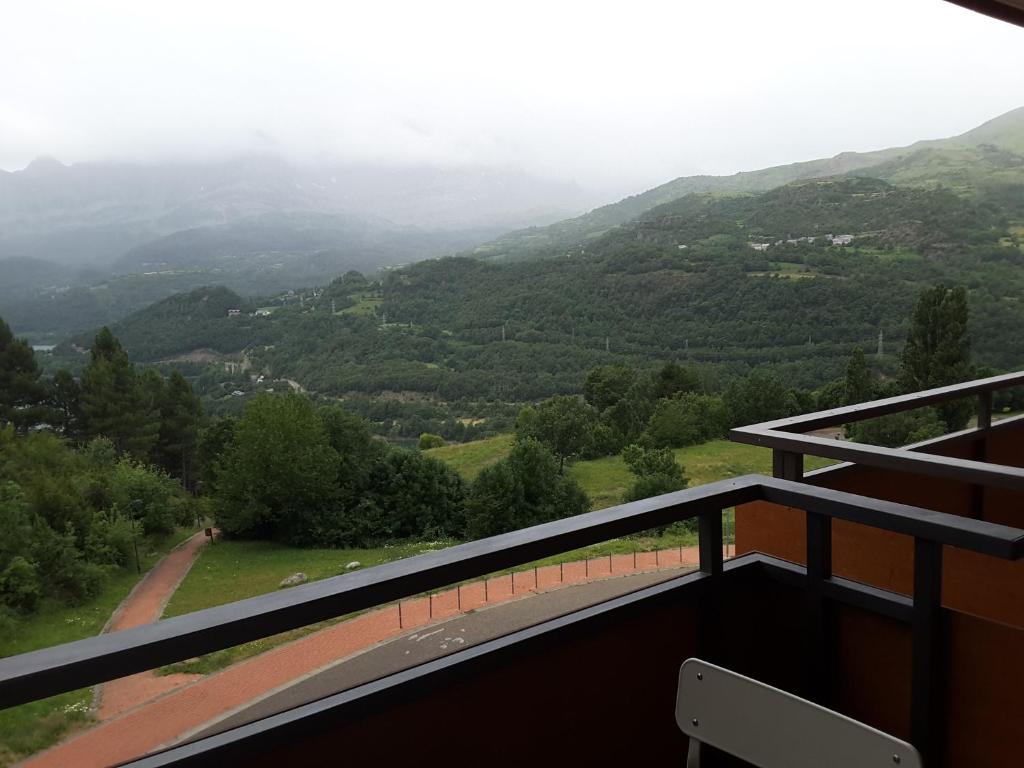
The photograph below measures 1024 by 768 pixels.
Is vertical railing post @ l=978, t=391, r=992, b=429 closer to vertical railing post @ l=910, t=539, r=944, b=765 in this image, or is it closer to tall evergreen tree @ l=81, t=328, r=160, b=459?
vertical railing post @ l=910, t=539, r=944, b=765

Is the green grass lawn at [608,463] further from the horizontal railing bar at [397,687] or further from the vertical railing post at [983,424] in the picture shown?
the horizontal railing bar at [397,687]

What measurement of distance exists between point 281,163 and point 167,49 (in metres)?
21.1

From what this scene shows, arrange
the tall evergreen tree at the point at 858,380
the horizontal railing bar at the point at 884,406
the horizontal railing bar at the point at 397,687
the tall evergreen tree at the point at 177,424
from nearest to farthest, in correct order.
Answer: the horizontal railing bar at the point at 397,687
the horizontal railing bar at the point at 884,406
the tall evergreen tree at the point at 858,380
the tall evergreen tree at the point at 177,424

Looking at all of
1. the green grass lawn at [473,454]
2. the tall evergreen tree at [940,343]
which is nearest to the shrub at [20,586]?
the green grass lawn at [473,454]

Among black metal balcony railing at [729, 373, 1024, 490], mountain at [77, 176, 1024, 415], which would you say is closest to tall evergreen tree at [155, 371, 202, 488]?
mountain at [77, 176, 1024, 415]

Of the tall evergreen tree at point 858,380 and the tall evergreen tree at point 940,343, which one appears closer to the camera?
the tall evergreen tree at point 940,343

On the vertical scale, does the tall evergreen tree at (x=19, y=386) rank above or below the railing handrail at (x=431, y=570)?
below

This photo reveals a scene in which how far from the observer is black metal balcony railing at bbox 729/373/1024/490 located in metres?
1.09

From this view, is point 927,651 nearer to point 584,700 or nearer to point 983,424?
point 584,700

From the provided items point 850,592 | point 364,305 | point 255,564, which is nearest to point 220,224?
point 364,305

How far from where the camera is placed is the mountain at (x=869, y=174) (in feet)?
116

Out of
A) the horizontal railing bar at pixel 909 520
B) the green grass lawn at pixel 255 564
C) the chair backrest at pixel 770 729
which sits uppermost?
the horizontal railing bar at pixel 909 520

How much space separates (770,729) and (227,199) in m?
66.2

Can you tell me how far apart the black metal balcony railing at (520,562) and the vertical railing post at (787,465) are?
0.50 ft
